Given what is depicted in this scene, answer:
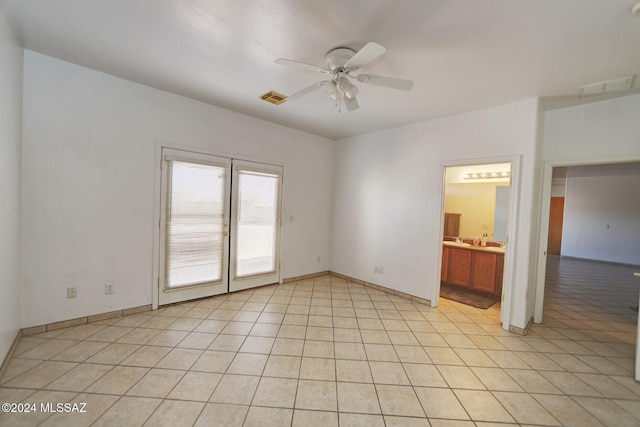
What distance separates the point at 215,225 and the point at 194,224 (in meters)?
0.28

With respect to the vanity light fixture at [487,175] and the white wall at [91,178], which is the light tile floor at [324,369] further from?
the vanity light fixture at [487,175]

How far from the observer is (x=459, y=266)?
4312 mm

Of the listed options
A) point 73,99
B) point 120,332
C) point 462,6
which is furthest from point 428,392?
point 73,99

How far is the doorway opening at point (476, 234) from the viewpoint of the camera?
390 cm

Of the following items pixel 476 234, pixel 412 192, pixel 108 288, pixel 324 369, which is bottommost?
pixel 324 369

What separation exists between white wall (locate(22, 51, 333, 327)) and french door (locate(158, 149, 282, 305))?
0.19m

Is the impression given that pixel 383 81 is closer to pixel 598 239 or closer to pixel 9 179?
pixel 9 179

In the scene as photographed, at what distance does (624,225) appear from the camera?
22.9ft

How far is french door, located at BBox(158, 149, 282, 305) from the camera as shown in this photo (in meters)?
3.10

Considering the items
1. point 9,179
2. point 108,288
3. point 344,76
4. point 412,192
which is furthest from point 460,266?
point 9,179

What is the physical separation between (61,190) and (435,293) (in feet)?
15.4

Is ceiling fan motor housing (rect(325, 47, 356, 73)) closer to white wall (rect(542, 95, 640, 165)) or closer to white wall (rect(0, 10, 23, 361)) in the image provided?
white wall (rect(0, 10, 23, 361))

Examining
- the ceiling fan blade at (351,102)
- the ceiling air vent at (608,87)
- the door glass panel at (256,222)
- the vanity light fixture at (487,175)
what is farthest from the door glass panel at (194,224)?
the vanity light fixture at (487,175)

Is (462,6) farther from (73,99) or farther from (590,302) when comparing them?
(590,302)
